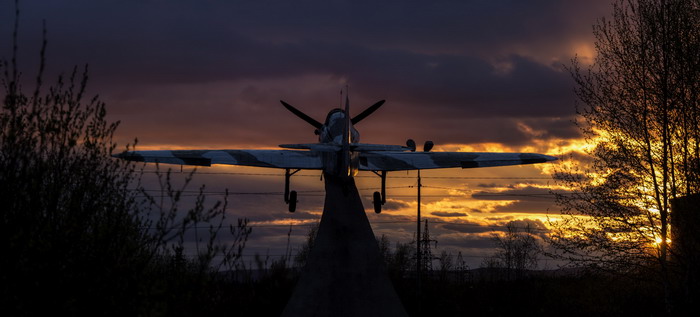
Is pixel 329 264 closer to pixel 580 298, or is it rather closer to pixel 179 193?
pixel 179 193

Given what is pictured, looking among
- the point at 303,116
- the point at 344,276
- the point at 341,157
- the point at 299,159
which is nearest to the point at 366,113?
the point at 303,116

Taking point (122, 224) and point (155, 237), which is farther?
point (122, 224)

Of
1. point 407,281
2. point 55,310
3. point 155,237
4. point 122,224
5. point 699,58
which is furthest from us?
point 407,281

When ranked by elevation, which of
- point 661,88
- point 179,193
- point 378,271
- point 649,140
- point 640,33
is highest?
point 640,33

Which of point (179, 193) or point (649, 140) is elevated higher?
point (649, 140)

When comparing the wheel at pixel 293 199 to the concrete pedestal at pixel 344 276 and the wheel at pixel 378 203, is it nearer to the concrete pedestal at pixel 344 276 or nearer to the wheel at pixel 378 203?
the wheel at pixel 378 203

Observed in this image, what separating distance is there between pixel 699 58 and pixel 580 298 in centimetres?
1167

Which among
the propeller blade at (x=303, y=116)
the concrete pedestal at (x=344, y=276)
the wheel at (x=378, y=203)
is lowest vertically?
the concrete pedestal at (x=344, y=276)

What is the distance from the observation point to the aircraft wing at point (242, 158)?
22281mm

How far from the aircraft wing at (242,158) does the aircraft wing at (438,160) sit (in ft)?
7.00

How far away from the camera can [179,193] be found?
21.4ft

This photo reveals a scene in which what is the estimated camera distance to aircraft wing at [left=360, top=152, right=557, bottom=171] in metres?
23.8

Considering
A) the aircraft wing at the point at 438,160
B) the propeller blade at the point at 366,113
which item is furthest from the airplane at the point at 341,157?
the propeller blade at the point at 366,113

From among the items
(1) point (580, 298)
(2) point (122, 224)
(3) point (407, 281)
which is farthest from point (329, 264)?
(3) point (407, 281)
